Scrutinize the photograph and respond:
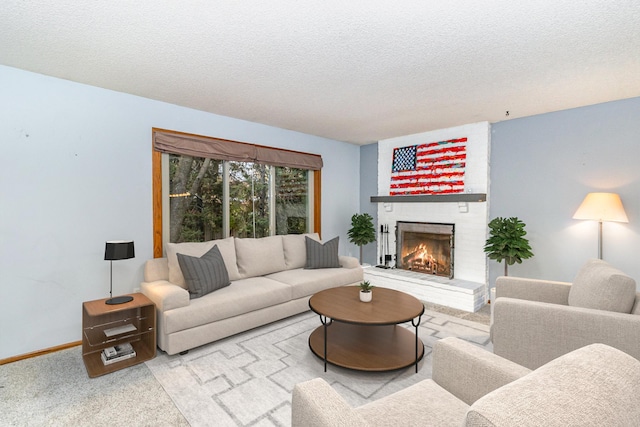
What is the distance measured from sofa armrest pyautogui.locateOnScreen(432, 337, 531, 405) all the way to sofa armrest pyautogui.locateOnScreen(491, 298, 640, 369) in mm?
841

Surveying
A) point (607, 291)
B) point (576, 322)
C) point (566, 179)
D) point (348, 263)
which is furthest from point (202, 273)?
point (566, 179)

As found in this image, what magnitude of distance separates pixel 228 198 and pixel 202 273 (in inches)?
54.9

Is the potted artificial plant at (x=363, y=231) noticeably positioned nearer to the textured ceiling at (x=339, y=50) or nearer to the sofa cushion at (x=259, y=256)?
the sofa cushion at (x=259, y=256)

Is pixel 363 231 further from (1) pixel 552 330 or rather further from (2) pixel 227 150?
(1) pixel 552 330

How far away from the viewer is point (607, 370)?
31.0 inches

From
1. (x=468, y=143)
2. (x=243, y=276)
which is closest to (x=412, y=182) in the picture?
(x=468, y=143)

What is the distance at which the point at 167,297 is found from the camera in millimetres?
2695

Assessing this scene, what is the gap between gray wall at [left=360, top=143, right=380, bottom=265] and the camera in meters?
5.72

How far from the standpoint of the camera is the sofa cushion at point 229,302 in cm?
269

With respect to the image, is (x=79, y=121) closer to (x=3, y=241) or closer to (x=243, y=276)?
(x=3, y=241)

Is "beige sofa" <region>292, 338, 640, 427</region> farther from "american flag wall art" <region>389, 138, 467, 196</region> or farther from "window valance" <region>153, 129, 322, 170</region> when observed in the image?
"american flag wall art" <region>389, 138, 467, 196</region>

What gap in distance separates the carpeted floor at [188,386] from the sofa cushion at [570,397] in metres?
1.60

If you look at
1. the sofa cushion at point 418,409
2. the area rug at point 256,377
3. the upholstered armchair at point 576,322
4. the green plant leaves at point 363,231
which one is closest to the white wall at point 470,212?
the green plant leaves at point 363,231

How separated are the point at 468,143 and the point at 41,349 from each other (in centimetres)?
553
